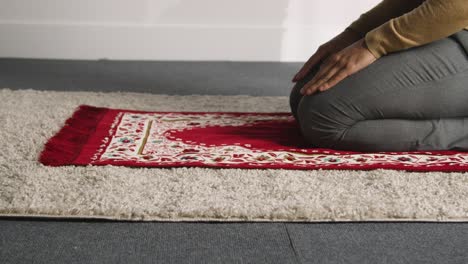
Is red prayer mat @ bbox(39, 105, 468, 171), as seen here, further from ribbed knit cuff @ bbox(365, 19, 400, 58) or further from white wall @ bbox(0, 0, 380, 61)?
white wall @ bbox(0, 0, 380, 61)

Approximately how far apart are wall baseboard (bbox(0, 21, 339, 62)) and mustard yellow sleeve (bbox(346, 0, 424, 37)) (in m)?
1.29

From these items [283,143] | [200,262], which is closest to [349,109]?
[283,143]

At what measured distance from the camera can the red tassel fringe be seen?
1.58 m

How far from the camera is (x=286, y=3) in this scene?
323 centimetres

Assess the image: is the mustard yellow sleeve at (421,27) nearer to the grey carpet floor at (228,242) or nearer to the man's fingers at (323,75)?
the man's fingers at (323,75)

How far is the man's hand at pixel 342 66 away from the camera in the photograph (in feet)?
5.41

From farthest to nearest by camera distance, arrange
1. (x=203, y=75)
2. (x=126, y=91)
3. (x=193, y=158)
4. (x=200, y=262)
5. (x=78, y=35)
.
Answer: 1. (x=78, y=35)
2. (x=203, y=75)
3. (x=126, y=91)
4. (x=193, y=158)
5. (x=200, y=262)

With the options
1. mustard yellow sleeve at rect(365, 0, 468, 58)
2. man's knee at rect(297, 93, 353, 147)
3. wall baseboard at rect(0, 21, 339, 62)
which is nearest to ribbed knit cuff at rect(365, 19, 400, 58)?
mustard yellow sleeve at rect(365, 0, 468, 58)

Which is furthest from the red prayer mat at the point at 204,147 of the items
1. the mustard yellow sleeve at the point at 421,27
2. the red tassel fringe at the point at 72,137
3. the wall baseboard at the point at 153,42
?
the wall baseboard at the point at 153,42

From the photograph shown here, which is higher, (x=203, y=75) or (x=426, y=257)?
(x=426, y=257)

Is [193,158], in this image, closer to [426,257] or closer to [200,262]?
[200,262]

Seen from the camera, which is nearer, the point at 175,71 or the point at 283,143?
the point at 283,143

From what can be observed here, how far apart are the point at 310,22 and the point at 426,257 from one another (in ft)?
7.35

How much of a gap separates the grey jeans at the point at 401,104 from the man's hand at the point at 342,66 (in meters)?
0.02
